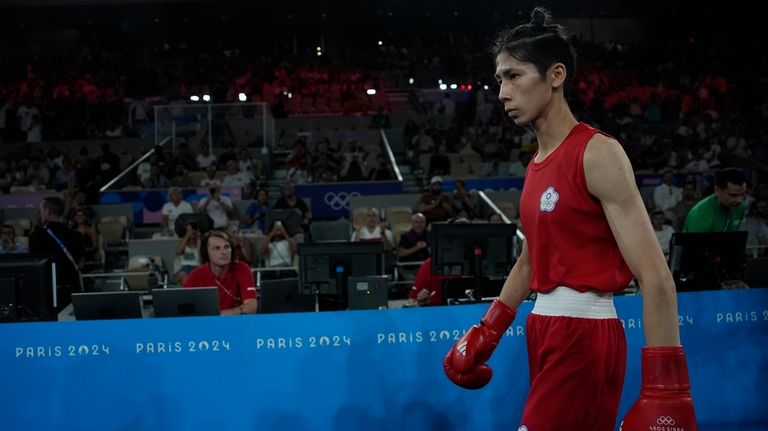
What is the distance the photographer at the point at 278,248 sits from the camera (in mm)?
11680

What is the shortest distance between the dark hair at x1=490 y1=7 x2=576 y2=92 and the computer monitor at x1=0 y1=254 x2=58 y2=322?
151 inches

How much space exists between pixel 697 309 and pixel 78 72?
25.4 m

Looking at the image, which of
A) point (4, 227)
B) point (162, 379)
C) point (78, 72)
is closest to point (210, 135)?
point (4, 227)

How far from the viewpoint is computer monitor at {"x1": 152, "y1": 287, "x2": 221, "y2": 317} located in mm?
6055

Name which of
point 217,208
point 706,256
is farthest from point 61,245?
point 706,256

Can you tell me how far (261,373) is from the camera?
5355mm

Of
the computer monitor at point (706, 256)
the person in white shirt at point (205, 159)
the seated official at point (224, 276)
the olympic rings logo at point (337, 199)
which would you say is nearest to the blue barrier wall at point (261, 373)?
the computer monitor at point (706, 256)

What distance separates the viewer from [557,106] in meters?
3.09

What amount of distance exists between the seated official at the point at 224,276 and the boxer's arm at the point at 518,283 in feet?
13.1

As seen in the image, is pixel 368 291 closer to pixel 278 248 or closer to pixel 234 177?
pixel 278 248

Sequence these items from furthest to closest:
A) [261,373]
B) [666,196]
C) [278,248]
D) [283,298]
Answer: [666,196] < [278,248] < [283,298] < [261,373]

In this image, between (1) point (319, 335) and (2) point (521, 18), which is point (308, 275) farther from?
(2) point (521, 18)

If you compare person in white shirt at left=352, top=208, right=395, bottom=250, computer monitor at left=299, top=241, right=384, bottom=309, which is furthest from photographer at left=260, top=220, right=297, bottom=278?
computer monitor at left=299, top=241, right=384, bottom=309

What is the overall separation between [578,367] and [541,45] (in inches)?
40.2
